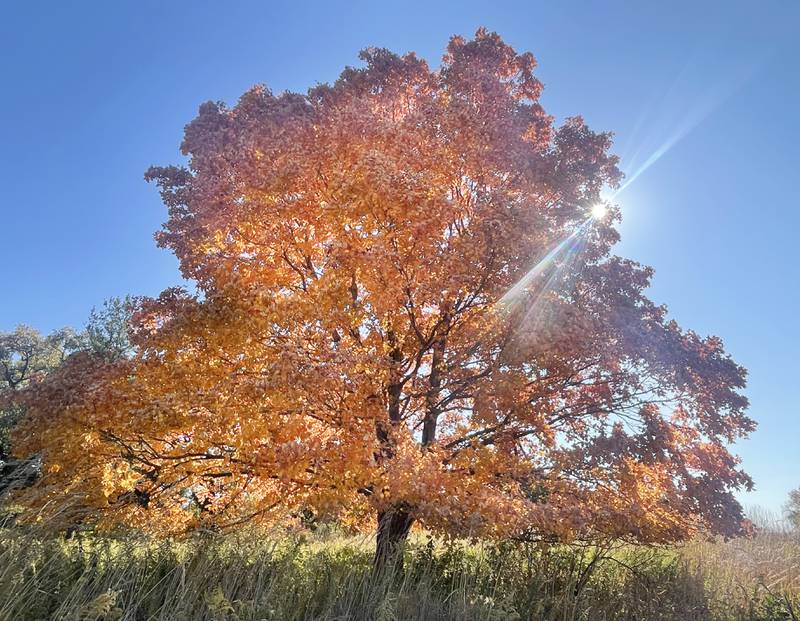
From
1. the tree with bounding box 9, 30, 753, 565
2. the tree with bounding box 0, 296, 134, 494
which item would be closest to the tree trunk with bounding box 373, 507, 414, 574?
the tree with bounding box 9, 30, 753, 565

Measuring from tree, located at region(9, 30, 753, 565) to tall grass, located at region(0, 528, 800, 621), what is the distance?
68cm

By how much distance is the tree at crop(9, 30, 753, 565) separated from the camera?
6.23 metres

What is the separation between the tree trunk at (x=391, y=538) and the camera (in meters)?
6.75

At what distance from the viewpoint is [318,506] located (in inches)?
240

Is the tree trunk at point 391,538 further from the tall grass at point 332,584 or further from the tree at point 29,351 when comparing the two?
the tree at point 29,351

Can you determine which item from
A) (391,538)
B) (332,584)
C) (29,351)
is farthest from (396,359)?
(29,351)

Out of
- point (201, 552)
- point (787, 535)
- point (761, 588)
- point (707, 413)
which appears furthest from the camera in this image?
point (787, 535)

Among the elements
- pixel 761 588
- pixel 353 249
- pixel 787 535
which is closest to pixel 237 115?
pixel 353 249

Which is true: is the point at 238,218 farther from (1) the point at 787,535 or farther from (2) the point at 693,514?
(1) the point at 787,535

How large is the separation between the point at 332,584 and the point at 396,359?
3819 mm

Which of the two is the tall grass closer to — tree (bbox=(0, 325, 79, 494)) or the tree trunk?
the tree trunk

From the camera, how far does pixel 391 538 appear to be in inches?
Answer: 320

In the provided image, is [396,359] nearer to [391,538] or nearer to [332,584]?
[391,538]

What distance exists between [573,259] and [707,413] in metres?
3.04
